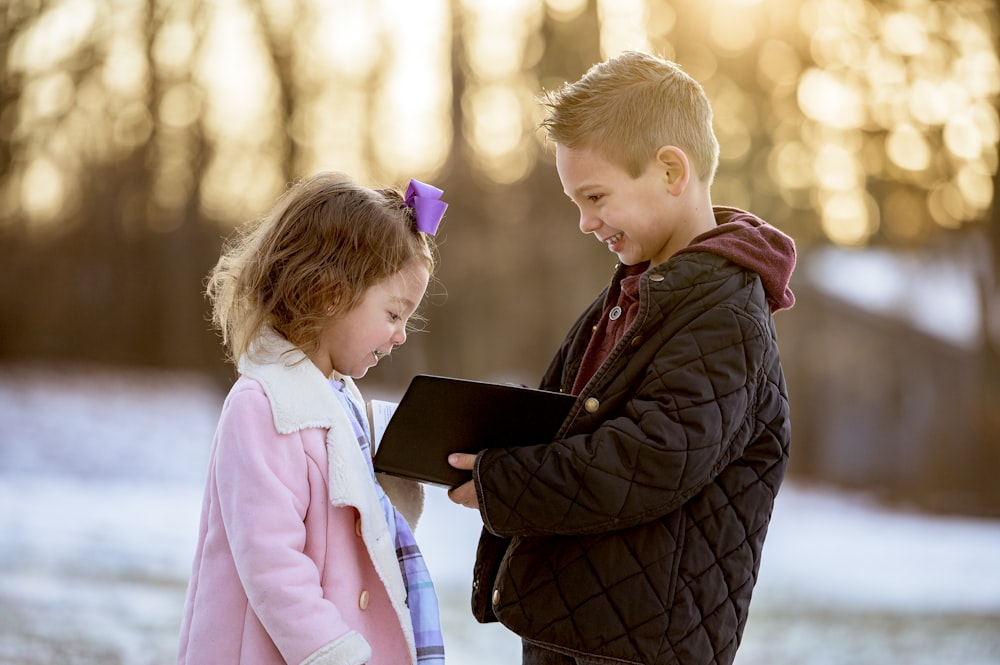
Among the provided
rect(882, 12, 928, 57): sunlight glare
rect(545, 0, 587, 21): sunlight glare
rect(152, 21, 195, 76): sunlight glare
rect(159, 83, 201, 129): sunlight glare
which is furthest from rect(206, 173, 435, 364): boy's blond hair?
rect(159, 83, 201, 129): sunlight glare

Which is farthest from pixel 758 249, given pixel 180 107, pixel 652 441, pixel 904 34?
pixel 180 107

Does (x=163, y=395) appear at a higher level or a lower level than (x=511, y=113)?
lower

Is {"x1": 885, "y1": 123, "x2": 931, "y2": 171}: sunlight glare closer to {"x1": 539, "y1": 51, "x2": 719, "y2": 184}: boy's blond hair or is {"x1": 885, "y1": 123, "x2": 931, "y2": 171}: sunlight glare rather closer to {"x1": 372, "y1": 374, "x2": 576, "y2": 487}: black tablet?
{"x1": 539, "y1": 51, "x2": 719, "y2": 184}: boy's blond hair

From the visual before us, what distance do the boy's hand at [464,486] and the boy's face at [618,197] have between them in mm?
485

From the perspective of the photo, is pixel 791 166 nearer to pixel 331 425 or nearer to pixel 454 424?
pixel 454 424

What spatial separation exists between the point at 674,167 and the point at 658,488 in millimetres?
628

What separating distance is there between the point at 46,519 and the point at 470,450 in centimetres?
663

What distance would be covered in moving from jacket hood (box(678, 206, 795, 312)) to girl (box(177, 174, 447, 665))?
54cm

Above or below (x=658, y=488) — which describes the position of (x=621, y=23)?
above

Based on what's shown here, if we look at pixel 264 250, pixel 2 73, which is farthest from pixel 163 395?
pixel 264 250

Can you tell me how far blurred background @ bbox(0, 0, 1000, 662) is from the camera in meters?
10.6

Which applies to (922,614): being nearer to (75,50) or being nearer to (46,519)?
(46,519)

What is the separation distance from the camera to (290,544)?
186 cm

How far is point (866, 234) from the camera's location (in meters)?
11.2
